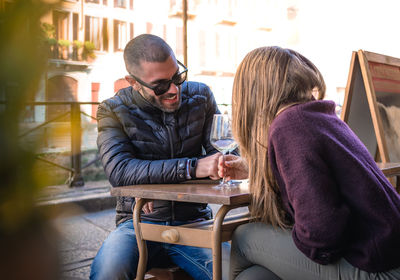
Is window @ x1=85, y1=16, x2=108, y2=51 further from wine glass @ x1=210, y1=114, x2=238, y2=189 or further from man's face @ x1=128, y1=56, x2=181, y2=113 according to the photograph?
man's face @ x1=128, y1=56, x2=181, y2=113

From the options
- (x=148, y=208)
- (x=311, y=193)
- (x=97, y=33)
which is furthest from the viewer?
(x=148, y=208)

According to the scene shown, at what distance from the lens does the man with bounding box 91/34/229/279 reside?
165 centimetres

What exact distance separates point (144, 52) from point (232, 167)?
0.71m

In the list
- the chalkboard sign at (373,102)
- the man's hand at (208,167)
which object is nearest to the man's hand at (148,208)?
the man's hand at (208,167)

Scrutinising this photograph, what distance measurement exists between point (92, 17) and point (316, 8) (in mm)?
21034

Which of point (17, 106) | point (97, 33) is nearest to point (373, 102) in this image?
point (97, 33)

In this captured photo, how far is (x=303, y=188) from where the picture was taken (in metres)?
1.15

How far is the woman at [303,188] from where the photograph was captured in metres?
1.14

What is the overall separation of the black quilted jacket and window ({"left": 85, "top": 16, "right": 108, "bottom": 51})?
1105 mm

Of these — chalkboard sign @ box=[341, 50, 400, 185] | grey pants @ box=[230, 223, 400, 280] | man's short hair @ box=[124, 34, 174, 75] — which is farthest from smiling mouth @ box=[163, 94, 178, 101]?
chalkboard sign @ box=[341, 50, 400, 185]

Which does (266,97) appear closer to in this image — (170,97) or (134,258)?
(170,97)

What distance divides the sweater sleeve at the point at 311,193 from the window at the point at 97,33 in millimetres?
725

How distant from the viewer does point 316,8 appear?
20.0 meters

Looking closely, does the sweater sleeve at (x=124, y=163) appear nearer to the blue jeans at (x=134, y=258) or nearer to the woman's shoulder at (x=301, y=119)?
the blue jeans at (x=134, y=258)
